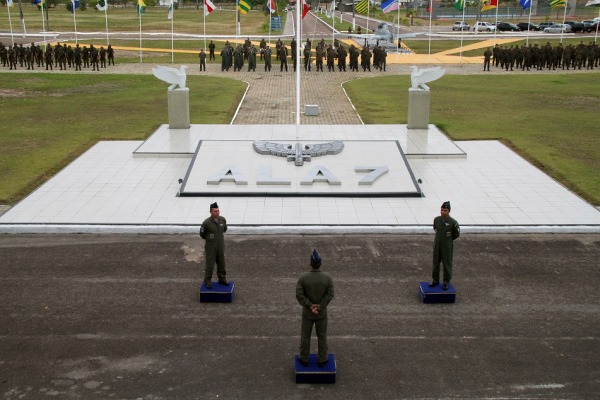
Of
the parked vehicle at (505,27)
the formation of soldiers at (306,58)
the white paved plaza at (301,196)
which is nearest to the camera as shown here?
the white paved plaza at (301,196)

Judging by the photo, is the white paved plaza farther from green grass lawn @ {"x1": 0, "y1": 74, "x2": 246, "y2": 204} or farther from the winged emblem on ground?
green grass lawn @ {"x1": 0, "y1": 74, "x2": 246, "y2": 204}

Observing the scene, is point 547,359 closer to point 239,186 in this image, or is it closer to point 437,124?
point 239,186

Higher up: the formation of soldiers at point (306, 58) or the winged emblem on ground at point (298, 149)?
the formation of soldiers at point (306, 58)

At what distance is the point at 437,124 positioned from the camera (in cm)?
2328

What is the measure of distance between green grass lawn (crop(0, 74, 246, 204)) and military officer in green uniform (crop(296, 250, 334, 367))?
968 centimetres

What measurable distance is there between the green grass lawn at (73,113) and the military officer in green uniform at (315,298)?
31.7 ft

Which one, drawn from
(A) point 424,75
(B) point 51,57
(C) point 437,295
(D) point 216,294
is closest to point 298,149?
(A) point 424,75

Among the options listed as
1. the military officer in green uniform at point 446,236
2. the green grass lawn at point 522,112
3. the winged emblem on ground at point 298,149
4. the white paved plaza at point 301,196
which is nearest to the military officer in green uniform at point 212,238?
the white paved plaza at point 301,196

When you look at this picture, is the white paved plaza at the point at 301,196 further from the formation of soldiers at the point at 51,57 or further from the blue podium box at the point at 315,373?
the formation of soldiers at the point at 51,57

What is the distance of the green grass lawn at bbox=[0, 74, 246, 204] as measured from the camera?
1822 centimetres

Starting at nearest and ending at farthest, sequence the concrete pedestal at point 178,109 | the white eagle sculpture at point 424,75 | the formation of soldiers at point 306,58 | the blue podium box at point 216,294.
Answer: the blue podium box at point 216,294 < the white eagle sculpture at point 424,75 < the concrete pedestal at point 178,109 < the formation of soldiers at point 306,58

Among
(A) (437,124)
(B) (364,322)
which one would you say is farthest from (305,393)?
(A) (437,124)

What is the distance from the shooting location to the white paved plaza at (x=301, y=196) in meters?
13.6

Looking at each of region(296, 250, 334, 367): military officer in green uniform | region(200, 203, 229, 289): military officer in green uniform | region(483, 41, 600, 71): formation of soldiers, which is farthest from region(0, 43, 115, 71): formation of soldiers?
region(296, 250, 334, 367): military officer in green uniform
